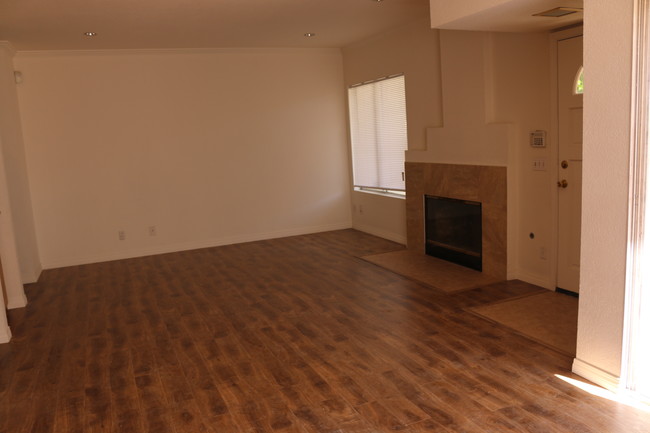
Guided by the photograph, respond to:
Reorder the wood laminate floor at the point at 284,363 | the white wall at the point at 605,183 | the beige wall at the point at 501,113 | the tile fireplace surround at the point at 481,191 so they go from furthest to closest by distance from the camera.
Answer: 1. the tile fireplace surround at the point at 481,191
2. the beige wall at the point at 501,113
3. the wood laminate floor at the point at 284,363
4. the white wall at the point at 605,183

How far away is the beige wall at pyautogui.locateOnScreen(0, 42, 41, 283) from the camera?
5.60m

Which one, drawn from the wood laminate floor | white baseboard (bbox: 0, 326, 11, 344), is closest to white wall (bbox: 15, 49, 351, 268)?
the wood laminate floor

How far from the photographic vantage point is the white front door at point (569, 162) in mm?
4328

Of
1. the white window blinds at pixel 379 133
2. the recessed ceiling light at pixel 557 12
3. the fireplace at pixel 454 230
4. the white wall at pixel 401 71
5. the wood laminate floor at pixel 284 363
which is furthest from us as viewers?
the white window blinds at pixel 379 133

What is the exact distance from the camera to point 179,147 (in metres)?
7.06

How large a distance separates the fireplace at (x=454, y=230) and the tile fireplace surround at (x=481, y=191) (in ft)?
0.26

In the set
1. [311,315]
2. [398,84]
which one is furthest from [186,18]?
[311,315]

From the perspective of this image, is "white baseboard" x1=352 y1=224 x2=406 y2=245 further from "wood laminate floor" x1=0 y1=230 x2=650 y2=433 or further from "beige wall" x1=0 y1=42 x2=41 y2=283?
"beige wall" x1=0 y1=42 x2=41 y2=283

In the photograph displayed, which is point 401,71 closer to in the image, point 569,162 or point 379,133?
point 379,133

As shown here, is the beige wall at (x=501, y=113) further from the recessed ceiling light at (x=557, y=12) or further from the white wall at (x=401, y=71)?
the recessed ceiling light at (x=557, y=12)

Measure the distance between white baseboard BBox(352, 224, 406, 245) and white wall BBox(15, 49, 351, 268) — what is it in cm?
38

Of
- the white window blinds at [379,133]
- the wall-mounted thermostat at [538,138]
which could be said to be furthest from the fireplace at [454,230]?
the white window blinds at [379,133]

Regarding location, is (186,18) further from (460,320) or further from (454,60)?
(460,320)

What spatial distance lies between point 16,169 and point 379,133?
432cm
